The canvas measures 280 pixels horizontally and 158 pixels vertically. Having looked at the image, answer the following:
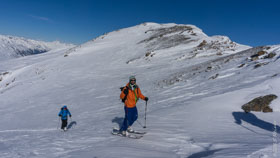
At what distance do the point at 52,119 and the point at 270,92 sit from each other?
13.7 m

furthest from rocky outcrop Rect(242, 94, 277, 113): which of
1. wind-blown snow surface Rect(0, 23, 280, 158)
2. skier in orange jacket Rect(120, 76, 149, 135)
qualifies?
skier in orange jacket Rect(120, 76, 149, 135)

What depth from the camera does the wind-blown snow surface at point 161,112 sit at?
5.66 metres

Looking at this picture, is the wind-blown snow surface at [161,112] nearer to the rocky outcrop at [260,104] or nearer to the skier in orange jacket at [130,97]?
the rocky outcrop at [260,104]

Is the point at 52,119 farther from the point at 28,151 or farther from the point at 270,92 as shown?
the point at 270,92

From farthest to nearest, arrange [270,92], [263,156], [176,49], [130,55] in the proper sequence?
1. [130,55]
2. [176,49]
3. [270,92]
4. [263,156]

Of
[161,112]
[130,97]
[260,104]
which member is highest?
[130,97]

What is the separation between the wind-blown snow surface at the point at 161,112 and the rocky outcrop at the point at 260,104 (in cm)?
26

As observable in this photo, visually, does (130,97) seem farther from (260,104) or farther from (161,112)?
(260,104)

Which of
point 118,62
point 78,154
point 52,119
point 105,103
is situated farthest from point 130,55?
point 78,154

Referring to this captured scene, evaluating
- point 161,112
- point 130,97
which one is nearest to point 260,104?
point 161,112

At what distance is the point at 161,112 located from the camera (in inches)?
413

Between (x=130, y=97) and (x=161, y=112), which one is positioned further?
(x=161, y=112)

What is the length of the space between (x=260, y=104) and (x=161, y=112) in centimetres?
456

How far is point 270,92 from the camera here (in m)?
8.99
